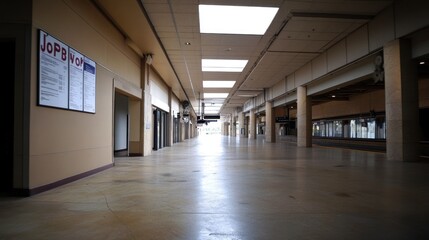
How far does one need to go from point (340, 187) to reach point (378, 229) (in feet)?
7.92

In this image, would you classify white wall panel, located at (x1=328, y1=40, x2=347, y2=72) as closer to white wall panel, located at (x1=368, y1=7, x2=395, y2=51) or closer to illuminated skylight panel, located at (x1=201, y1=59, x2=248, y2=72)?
white wall panel, located at (x1=368, y1=7, x2=395, y2=51)

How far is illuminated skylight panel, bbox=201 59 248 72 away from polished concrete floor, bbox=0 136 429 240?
9.58 meters

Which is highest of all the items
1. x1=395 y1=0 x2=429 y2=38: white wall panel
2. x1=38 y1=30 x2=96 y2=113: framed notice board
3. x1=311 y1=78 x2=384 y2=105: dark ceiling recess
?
x1=395 y1=0 x2=429 y2=38: white wall panel

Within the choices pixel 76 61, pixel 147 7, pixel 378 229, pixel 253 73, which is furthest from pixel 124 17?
pixel 253 73

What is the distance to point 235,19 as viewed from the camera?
9.66m

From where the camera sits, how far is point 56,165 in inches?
221

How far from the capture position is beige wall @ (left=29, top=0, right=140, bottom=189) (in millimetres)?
5039

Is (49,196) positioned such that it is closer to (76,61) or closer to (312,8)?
(76,61)

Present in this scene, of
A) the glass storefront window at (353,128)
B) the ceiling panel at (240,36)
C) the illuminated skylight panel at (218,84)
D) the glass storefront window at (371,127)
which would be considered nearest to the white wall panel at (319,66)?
the ceiling panel at (240,36)

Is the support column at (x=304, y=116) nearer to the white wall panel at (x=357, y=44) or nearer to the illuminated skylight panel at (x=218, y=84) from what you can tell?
the illuminated skylight panel at (x=218, y=84)

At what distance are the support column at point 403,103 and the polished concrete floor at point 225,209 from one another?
321 centimetres

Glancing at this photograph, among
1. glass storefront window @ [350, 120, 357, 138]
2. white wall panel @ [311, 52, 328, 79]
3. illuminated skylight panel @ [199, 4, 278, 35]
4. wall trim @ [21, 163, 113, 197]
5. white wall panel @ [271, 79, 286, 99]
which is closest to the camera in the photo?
wall trim @ [21, 163, 113, 197]

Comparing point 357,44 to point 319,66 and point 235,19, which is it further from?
point 235,19

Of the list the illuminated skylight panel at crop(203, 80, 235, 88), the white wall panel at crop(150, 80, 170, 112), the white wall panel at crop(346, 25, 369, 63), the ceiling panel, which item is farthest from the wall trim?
the illuminated skylight panel at crop(203, 80, 235, 88)
